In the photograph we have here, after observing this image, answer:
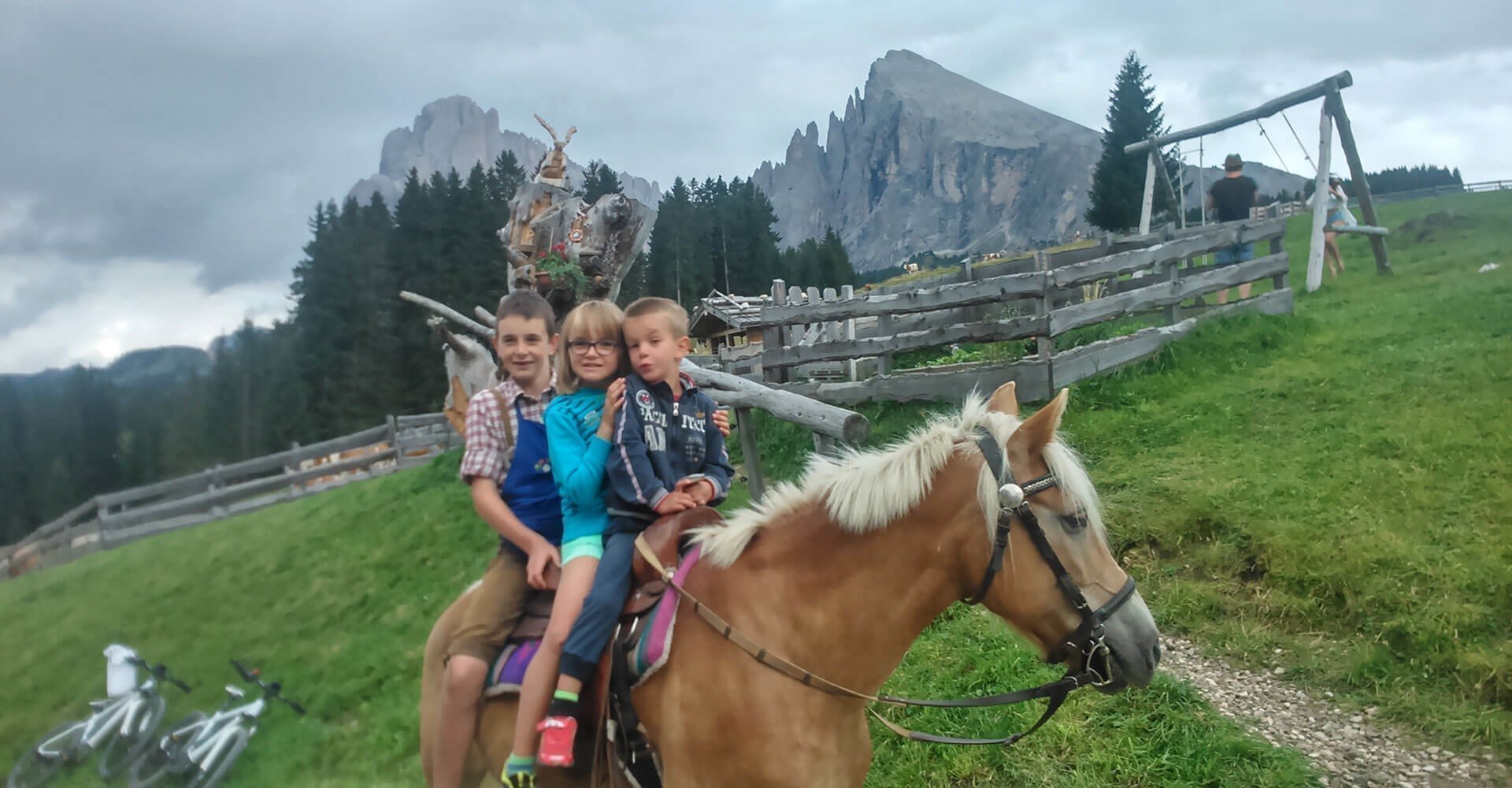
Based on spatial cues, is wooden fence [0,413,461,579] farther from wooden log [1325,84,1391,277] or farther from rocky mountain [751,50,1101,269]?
rocky mountain [751,50,1101,269]

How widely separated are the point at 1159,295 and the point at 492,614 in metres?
7.74

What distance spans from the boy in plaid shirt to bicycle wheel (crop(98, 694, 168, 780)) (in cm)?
695

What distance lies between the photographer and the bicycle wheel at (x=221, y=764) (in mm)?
6676

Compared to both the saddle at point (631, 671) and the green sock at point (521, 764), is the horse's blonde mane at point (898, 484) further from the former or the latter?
the green sock at point (521, 764)

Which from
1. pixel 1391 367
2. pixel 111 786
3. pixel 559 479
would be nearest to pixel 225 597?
pixel 111 786

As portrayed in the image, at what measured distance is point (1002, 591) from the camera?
201 cm

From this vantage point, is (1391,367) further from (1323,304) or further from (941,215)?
(941,215)

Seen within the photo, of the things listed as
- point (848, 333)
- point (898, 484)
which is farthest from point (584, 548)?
point (848, 333)

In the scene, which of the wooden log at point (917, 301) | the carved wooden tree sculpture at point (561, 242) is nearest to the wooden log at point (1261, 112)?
the wooden log at point (917, 301)

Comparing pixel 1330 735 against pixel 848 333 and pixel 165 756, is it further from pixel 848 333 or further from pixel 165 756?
pixel 165 756

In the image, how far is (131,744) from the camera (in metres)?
7.38

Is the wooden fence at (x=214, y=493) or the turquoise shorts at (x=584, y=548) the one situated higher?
the turquoise shorts at (x=584, y=548)

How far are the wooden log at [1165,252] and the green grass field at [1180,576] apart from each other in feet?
3.26

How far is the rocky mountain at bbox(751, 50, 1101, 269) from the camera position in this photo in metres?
73.6
